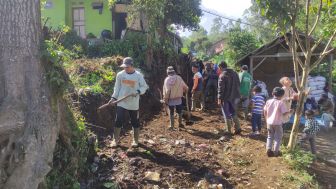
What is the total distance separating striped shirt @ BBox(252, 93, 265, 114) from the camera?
9133 mm

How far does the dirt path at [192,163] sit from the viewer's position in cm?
638

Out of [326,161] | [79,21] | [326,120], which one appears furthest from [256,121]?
[79,21]

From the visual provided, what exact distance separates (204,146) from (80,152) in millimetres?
3123

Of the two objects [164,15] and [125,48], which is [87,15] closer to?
[164,15]

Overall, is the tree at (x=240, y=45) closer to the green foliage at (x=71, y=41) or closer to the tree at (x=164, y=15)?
the tree at (x=164, y=15)

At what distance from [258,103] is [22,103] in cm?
592

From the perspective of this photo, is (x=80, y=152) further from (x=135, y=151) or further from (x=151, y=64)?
(x=151, y=64)

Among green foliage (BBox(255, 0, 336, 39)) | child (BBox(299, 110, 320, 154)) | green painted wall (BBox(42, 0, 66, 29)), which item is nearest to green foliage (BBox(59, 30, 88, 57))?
green painted wall (BBox(42, 0, 66, 29))

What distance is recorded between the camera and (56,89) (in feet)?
17.2

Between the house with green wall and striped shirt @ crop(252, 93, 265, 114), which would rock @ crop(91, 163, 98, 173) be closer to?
striped shirt @ crop(252, 93, 265, 114)

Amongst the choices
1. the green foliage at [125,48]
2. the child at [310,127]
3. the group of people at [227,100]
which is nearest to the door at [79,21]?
the green foliage at [125,48]

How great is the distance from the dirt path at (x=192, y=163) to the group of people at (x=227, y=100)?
1.35 ft

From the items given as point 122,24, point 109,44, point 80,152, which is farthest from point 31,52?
point 122,24

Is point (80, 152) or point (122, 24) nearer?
point (80, 152)
